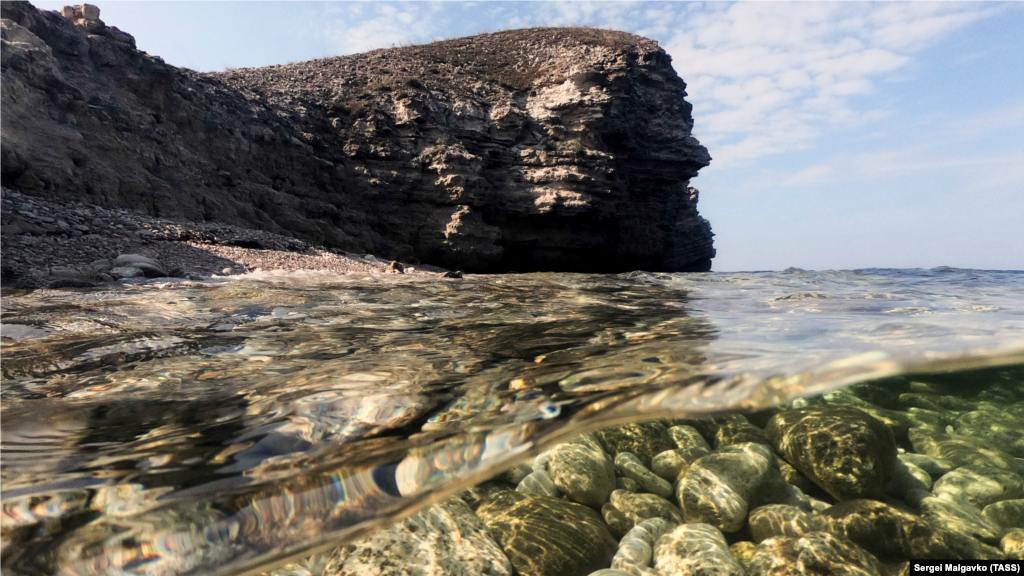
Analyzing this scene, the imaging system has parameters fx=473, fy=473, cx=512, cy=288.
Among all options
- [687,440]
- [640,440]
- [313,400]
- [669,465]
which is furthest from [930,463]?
[313,400]

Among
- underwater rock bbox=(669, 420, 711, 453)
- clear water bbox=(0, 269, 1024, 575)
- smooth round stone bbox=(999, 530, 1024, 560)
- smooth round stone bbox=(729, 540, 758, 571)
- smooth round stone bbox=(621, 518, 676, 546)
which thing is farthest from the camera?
underwater rock bbox=(669, 420, 711, 453)

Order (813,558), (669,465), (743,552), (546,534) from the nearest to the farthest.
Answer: (813,558), (743,552), (546,534), (669,465)

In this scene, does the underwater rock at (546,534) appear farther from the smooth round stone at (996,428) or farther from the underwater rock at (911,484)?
the smooth round stone at (996,428)

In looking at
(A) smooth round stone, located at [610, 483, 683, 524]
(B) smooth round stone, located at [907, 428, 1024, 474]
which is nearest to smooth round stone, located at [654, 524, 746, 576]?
(A) smooth round stone, located at [610, 483, 683, 524]

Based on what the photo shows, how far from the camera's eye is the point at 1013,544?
1.76 m

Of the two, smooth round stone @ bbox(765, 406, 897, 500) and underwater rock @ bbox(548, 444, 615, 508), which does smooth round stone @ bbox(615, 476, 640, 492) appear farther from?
smooth round stone @ bbox(765, 406, 897, 500)

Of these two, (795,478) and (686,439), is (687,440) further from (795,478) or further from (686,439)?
(795,478)

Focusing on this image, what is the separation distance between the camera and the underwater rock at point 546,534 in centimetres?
191

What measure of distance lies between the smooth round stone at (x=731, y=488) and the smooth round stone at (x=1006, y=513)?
0.64m

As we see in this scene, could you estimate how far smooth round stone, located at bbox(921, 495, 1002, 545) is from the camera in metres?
1.82

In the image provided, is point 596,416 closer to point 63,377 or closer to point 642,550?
point 642,550

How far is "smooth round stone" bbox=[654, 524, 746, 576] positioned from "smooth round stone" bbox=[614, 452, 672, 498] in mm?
282

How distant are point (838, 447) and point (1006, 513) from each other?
1.88ft

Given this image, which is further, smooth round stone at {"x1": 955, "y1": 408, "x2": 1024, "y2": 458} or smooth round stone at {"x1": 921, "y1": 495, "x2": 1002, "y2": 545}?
smooth round stone at {"x1": 955, "y1": 408, "x2": 1024, "y2": 458}
